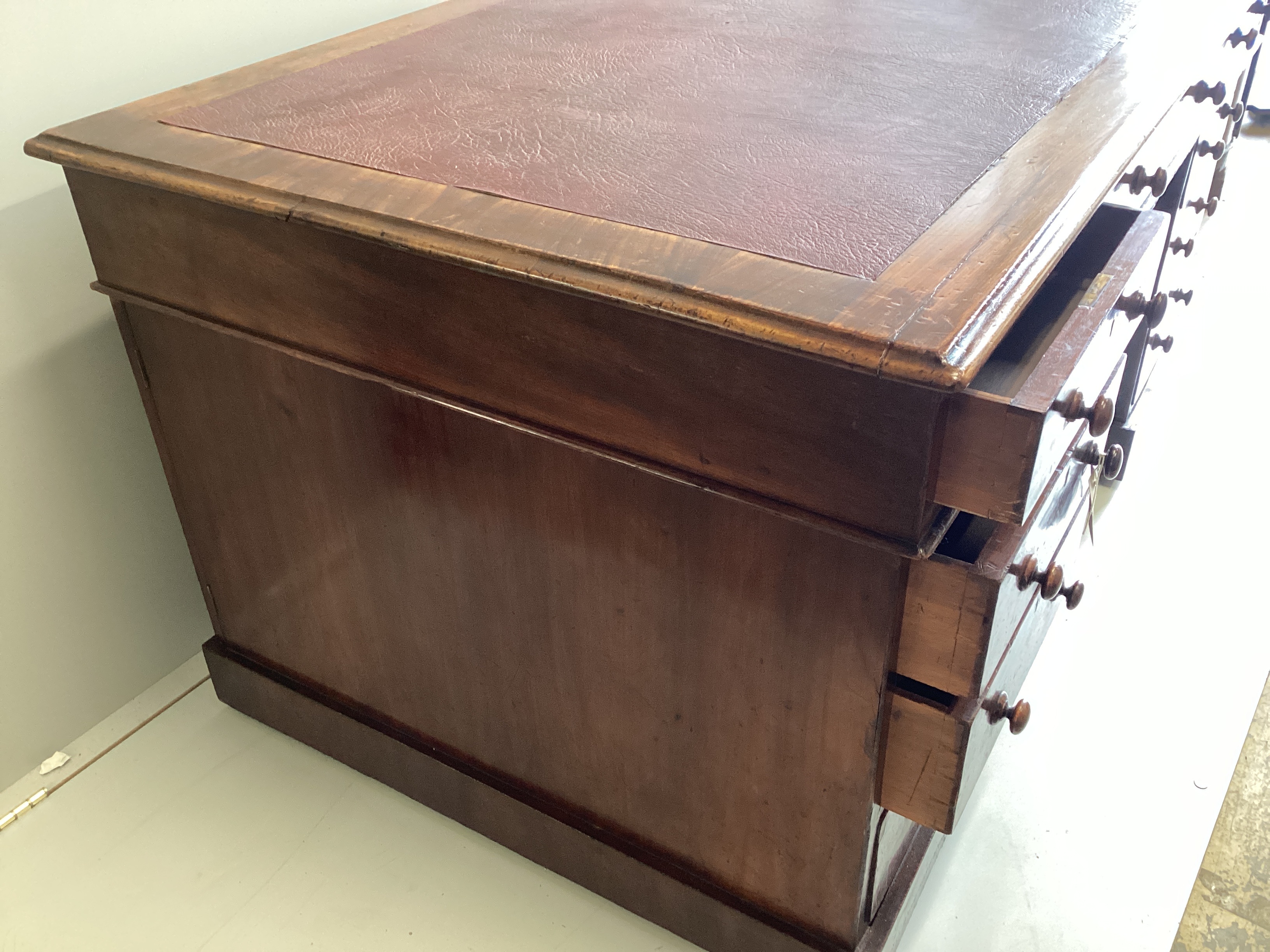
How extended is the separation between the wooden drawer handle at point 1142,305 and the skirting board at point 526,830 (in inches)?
21.3

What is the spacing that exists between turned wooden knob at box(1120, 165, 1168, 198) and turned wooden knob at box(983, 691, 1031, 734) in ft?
1.61

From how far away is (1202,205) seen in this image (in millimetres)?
1526

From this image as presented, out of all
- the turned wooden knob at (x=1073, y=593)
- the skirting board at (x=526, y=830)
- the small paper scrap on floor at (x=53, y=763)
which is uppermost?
the turned wooden knob at (x=1073, y=593)

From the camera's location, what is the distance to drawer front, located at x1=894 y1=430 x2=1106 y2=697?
2.45 feet

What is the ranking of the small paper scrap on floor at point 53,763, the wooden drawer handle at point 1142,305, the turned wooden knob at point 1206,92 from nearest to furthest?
the wooden drawer handle at point 1142,305, the turned wooden knob at point 1206,92, the small paper scrap on floor at point 53,763

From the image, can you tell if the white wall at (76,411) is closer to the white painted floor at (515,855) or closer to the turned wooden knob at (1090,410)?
the white painted floor at (515,855)

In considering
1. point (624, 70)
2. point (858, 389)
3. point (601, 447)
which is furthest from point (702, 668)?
point (624, 70)

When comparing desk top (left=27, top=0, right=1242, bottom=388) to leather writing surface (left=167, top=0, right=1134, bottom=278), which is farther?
leather writing surface (left=167, top=0, right=1134, bottom=278)

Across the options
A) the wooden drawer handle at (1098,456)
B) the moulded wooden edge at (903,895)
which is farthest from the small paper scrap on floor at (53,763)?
the wooden drawer handle at (1098,456)

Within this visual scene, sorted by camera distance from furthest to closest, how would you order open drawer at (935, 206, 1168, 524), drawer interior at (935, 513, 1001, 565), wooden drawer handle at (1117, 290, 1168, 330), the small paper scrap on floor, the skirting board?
the small paper scrap on floor < the skirting board < wooden drawer handle at (1117, 290, 1168, 330) < drawer interior at (935, 513, 1001, 565) < open drawer at (935, 206, 1168, 524)

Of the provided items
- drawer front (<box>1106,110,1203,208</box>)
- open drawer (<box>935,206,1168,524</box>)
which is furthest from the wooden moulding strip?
drawer front (<box>1106,110,1203,208</box>)

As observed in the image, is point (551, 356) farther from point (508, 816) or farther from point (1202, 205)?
point (1202, 205)

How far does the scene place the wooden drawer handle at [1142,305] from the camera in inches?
35.2

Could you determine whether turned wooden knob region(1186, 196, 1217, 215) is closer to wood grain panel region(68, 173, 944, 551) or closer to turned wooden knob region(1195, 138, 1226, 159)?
turned wooden knob region(1195, 138, 1226, 159)
